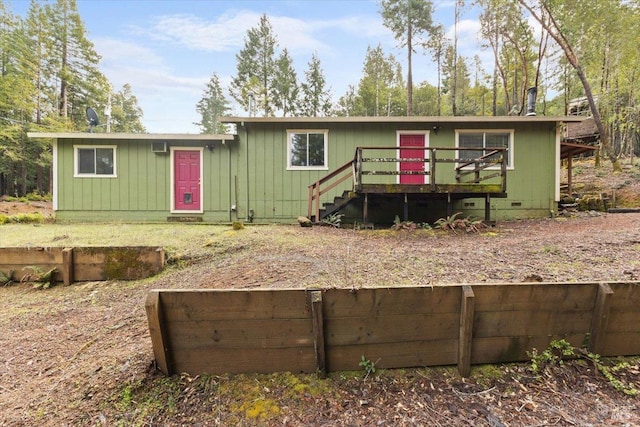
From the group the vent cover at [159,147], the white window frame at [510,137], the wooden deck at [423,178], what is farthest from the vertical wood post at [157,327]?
the white window frame at [510,137]

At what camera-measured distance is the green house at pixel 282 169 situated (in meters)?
8.45

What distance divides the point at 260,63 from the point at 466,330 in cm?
2717

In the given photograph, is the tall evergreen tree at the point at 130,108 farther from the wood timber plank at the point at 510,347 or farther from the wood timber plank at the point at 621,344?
the wood timber plank at the point at 621,344

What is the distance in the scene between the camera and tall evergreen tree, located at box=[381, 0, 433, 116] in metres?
18.0

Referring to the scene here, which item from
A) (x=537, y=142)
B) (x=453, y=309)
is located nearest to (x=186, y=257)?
(x=453, y=309)

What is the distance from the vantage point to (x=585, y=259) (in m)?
3.59

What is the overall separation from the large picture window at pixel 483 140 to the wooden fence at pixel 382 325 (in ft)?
23.7

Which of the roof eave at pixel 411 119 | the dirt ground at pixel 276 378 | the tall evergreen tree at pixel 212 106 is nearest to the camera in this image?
the dirt ground at pixel 276 378

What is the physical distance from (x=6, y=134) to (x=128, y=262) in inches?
807

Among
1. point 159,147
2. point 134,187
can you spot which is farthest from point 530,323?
point 134,187

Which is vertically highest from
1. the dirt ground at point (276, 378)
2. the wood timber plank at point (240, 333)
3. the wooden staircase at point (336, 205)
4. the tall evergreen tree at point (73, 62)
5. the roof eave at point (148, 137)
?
the tall evergreen tree at point (73, 62)

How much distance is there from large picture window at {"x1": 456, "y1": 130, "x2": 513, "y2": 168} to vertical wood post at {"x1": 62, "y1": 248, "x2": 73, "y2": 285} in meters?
9.09

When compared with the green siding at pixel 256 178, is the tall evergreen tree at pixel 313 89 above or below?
above

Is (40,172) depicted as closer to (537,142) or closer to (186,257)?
(186,257)
